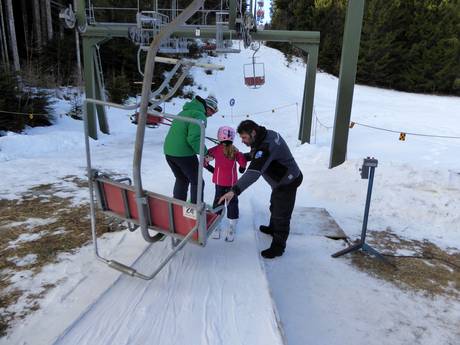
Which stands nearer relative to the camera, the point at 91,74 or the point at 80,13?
the point at 80,13

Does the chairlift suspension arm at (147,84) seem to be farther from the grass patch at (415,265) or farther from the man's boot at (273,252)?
the grass patch at (415,265)

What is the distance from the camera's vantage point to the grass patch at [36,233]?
10.9 ft

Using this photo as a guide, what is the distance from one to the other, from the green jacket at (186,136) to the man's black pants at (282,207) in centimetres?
103

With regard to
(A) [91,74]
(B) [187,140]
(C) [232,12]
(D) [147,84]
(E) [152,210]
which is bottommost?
(E) [152,210]

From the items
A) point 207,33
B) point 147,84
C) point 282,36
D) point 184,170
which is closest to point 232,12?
point 207,33

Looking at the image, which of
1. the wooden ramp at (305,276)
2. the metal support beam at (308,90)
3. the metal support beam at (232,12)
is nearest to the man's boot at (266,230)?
the wooden ramp at (305,276)

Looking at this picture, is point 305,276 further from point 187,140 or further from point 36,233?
point 36,233

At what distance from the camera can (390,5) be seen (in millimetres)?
29672

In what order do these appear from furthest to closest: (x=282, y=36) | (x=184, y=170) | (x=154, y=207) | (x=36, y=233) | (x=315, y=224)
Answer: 1. (x=282, y=36)
2. (x=315, y=224)
3. (x=36, y=233)
4. (x=184, y=170)
5. (x=154, y=207)

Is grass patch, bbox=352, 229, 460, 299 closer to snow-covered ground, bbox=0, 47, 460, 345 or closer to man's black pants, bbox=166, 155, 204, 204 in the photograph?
snow-covered ground, bbox=0, 47, 460, 345

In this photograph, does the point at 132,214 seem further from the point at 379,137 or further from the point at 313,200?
the point at 379,137

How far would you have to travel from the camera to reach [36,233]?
4.62 metres

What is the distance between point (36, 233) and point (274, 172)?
2916 mm

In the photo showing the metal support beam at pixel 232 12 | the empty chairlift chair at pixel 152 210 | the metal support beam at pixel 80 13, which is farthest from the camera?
the metal support beam at pixel 80 13
